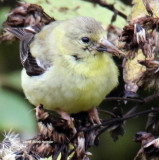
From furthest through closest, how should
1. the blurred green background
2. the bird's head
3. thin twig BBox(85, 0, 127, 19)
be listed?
thin twig BBox(85, 0, 127, 19) → the blurred green background → the bird's head

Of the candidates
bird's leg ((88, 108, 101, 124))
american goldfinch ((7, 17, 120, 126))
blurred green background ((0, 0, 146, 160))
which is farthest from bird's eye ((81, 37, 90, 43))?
bird's leg ((88, 108, 101, 124))

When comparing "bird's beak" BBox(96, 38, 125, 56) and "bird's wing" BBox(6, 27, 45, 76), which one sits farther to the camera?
"bird's wing" BBox(6, 27, 45, 76)

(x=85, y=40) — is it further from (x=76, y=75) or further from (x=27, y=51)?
(x=27, y=51)

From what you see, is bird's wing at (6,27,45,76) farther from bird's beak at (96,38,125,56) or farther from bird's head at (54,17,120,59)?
bird's beak at (96,38,125,56)

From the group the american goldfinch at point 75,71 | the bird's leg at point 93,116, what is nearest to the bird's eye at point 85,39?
the american goldfinch at point 75,71

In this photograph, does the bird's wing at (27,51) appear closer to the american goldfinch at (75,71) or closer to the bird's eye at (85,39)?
the american goldfinch at (75,71)

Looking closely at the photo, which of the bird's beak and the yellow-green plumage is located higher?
the bird's beak

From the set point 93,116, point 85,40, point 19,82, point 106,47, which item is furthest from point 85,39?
point 19,82
